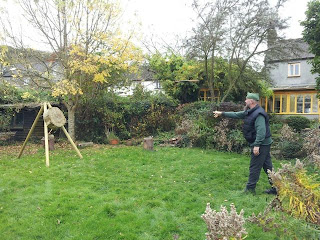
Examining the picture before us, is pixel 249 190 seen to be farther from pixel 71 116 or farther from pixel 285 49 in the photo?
pixel 285 49

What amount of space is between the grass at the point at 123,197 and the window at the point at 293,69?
72.6 ft

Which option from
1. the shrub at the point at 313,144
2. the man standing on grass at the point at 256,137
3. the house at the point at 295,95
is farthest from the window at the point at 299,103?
the man standing on grass at the point at 256,137

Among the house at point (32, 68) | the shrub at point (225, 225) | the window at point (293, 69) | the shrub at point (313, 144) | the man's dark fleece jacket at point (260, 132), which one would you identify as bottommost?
the shrub at point (313, 144)

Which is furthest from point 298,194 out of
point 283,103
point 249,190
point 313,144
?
point 283,103

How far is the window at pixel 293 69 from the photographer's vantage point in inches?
1064

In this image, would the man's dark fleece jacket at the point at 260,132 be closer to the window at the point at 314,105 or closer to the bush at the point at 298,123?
the bush at the point at 298,123

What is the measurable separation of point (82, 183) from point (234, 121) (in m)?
6.70

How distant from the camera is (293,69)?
2728 centimetres

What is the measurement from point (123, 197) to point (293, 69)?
87.2 feet

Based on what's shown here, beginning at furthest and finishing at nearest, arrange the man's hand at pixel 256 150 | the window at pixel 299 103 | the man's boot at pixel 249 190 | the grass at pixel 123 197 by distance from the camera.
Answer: the window at pixel 299 103 → the man's boot at pixel 249 190 → the man's hand at pixel 256 150 → the grass at pixel 123 197

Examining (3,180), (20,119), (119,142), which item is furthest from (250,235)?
(20,119)

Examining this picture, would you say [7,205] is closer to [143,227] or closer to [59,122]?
[143,227]

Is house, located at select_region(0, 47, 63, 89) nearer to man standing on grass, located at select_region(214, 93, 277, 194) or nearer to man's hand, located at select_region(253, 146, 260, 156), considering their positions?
man standing on grass, located at select_region(214, 93, 277, 194)

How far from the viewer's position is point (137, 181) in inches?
261
